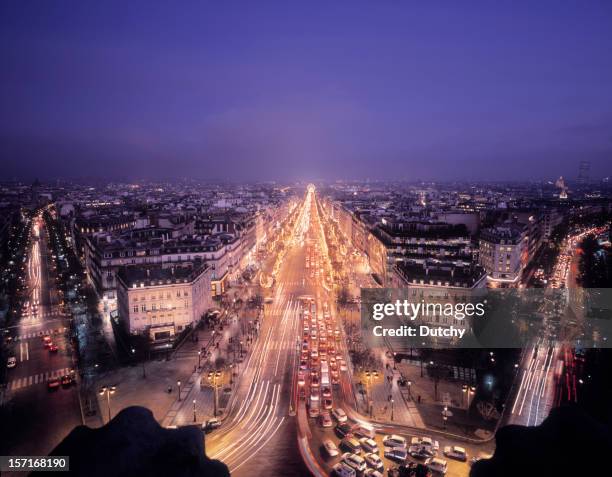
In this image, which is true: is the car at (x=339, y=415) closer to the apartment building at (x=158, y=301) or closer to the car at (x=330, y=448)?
the car at (x=330, y=448)

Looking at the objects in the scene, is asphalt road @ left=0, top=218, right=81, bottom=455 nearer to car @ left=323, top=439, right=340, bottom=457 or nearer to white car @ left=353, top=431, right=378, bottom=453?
car @ left=323, top=439, right=340, bottom=457

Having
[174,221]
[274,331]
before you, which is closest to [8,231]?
[174,221]

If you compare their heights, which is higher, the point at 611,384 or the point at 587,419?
the point at 587,419

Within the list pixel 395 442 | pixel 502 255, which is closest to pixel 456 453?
pixel 395 442

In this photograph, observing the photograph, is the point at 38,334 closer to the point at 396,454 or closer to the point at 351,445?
the point at 351,445

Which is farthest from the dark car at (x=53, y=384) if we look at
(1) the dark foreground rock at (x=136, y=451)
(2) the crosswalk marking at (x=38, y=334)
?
(1) the dark foreground rock at (x=136, y=451)

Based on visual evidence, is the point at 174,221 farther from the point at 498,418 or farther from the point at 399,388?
the point at 498,418

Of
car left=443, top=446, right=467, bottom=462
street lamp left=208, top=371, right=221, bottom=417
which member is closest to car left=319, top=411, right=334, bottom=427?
car left=443, top=446, right=467, bottom=462
